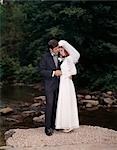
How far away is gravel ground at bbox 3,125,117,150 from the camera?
6.88 meters

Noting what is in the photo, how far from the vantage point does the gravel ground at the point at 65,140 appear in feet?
22.6

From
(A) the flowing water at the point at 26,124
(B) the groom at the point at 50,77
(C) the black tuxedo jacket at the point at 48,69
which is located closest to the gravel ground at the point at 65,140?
(B) the groom at the point at 50,77

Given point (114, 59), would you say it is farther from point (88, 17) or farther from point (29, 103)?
point (29, 103)

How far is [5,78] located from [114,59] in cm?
587

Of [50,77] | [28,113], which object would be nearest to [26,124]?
[28,113]

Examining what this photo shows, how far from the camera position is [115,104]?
1382 centimetres

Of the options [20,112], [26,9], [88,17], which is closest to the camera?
[20,112]

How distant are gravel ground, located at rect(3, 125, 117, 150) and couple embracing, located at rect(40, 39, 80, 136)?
0.21 meters

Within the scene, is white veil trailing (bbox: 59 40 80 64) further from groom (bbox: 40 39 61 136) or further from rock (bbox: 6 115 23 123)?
rock (bbox: 6 115 23 123)

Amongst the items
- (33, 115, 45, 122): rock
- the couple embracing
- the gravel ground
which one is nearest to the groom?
the couple embracing

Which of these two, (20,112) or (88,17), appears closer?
(20,112)

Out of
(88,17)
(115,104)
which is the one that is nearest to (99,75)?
(88,17)

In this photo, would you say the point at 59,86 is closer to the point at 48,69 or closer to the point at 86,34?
the point at 48,69

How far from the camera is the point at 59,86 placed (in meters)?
7.73
